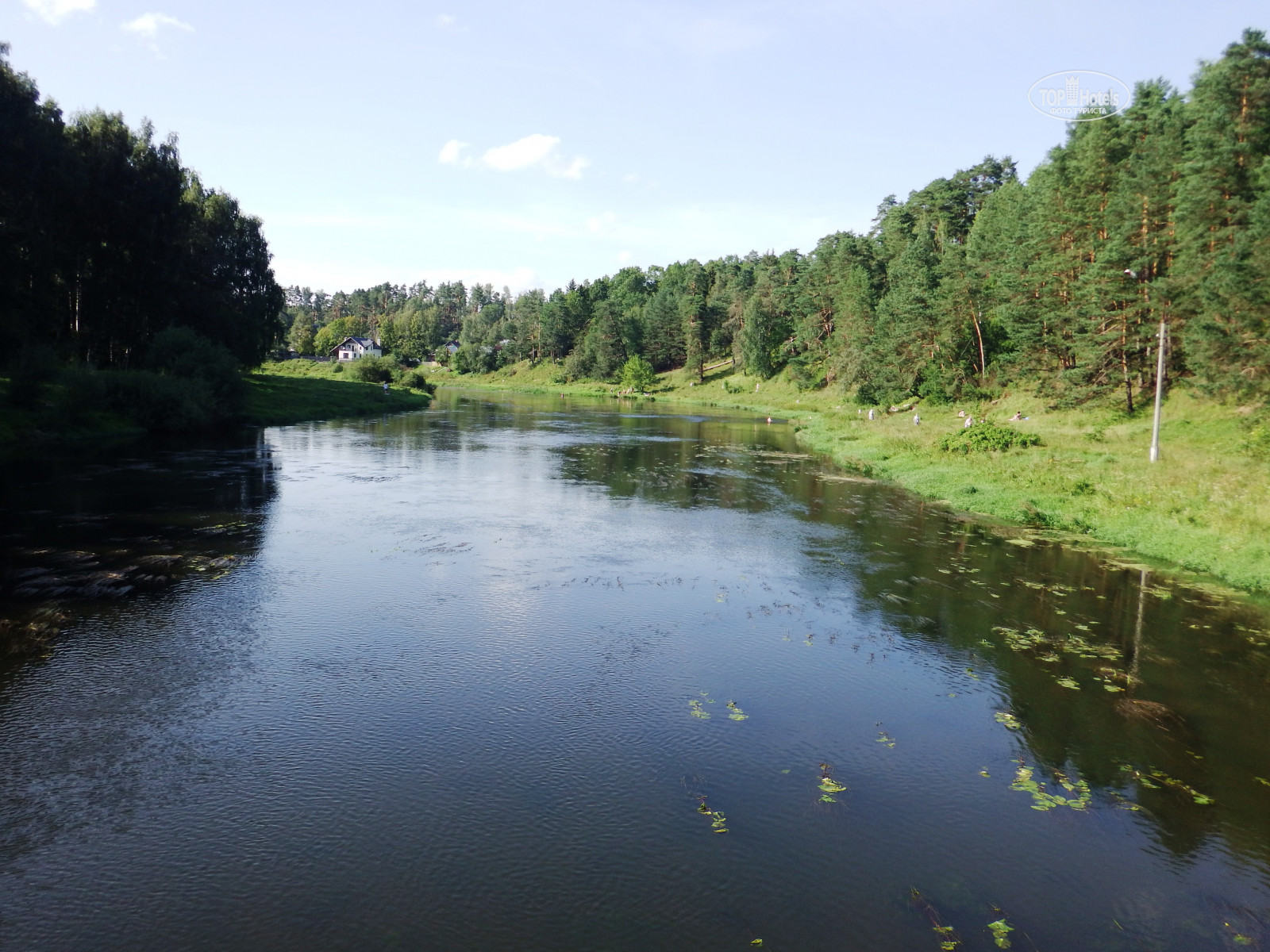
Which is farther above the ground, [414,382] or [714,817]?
[414,382]

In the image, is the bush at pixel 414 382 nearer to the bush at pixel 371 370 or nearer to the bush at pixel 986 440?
the bush at pixel 371 370

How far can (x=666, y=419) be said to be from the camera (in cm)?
8069

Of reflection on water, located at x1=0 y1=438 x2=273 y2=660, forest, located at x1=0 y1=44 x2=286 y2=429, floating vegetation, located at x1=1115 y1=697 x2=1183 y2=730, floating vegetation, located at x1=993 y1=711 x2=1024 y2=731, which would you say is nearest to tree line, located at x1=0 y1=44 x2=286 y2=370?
forest, located at x1=0 y1=44 x2=286 y2=429

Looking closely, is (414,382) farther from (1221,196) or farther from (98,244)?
(1221,196)

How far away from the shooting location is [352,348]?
183125 millimetres

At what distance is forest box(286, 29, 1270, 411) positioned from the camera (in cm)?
3791

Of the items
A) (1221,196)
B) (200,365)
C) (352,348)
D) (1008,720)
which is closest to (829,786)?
(1008,720)

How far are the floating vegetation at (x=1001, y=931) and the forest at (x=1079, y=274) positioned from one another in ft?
112

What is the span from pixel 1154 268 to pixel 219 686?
49682 millimetres

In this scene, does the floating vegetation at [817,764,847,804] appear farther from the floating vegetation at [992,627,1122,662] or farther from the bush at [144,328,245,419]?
the bush at [144,328,245,419]

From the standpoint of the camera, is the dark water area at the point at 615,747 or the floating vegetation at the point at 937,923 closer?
the floating vegetation at the point at 937,923

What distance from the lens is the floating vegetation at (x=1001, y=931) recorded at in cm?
788

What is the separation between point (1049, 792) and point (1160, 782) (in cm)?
169

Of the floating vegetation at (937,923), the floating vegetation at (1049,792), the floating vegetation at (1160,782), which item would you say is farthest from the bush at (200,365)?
the floating vegetation at (1160,782)
